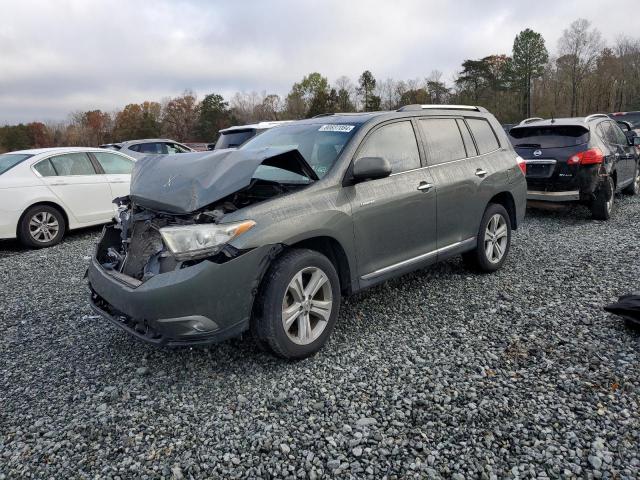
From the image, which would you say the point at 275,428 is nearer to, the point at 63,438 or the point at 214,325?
the point at 214,325

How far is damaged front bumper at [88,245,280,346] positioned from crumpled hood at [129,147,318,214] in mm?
490

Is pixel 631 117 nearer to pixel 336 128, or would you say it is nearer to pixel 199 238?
pixel 336 128

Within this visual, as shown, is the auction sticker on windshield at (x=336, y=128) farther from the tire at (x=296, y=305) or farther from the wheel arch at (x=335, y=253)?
the tire at (x=296, y=305)

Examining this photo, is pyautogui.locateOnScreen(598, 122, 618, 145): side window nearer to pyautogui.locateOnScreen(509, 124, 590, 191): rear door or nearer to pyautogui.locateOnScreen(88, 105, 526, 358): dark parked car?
pyautogui.locateOnScreen(509, 124, 590, 191): rear door

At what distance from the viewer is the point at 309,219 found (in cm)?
338

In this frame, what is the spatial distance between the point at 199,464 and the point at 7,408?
151 centimetres

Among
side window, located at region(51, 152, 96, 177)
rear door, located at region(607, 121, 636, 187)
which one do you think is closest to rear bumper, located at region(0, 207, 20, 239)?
side window, located at region(51, 152, 96, 177)

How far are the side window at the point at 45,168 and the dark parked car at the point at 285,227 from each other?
4614 mm

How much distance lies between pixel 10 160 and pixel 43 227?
1260 mm

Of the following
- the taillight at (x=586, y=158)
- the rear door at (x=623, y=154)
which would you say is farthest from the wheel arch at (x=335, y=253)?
the rear door at (x=623, y=154)

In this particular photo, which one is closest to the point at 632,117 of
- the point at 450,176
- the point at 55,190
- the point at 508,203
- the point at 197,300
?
the point at 508,203

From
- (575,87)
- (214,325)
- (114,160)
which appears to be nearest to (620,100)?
(575,87)

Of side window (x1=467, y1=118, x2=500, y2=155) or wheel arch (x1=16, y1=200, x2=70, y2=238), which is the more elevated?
side window (x1=467, y1=118, x2=500, y2=155)

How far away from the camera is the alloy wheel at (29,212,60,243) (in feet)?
24.9
